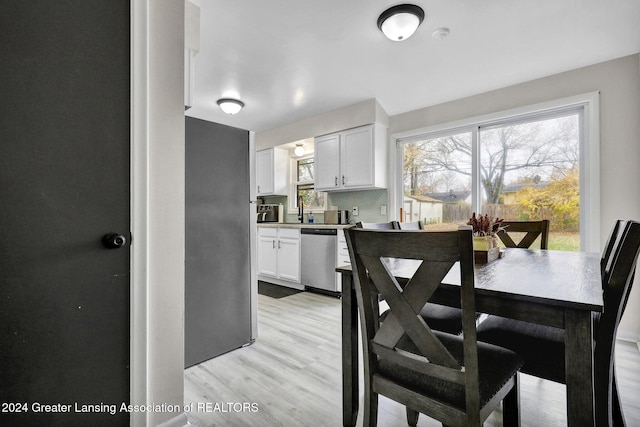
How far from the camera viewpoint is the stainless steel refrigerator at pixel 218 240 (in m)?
2.00

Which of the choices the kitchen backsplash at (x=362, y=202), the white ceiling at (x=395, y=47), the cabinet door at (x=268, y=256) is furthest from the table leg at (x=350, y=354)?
the cabinet door at (x=268, y=256)

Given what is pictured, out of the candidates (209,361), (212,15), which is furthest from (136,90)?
(209,361)

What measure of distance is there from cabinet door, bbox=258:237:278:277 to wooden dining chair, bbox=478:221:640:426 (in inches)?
132

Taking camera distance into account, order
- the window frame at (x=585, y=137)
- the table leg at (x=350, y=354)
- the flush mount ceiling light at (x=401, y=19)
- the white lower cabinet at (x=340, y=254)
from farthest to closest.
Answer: the white lower cabinet at (x=340, y=254) → the window frame at (x=585, y=137) → the flush mount ceiling light at (x=401, y=19) → the table leg at (x=350, y=354)

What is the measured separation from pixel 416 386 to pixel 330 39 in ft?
8.77

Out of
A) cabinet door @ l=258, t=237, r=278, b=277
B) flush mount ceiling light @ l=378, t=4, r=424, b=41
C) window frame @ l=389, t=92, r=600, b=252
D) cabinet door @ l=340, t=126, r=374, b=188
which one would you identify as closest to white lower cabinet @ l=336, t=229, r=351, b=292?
cabinet door @ l=340, t=126, r=374, b=188

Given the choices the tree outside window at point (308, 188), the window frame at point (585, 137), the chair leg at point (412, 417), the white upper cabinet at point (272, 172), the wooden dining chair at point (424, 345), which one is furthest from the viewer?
the white upper cabinet at point (272, 172)

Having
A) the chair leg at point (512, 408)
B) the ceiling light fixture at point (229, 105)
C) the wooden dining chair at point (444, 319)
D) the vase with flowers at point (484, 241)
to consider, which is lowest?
the chair leg at point (512, 408)

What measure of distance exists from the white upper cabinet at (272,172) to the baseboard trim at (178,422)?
12.5 feet

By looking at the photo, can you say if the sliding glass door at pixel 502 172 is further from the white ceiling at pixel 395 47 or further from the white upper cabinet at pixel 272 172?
the white upper cabinet at pixel 272 172

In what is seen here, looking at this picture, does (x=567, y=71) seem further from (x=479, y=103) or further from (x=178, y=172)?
(x=178, y=172)

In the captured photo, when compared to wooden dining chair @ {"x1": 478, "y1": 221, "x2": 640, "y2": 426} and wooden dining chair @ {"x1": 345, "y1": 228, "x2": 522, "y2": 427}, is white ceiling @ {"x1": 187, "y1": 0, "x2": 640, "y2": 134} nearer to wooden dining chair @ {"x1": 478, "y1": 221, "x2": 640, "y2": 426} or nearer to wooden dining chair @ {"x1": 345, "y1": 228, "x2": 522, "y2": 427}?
wooden dining chair @ {"x1": 478, "y1": 221, "x2": 640, "y2": 426}

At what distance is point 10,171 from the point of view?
38.9 inches

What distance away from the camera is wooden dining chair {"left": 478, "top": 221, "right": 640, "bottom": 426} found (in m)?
0.97
